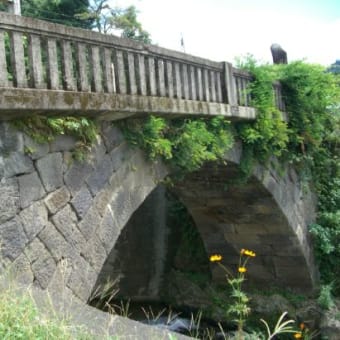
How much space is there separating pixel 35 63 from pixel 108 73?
74cm

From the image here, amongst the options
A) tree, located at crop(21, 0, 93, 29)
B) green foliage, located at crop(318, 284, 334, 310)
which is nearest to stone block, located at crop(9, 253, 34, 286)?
green foliage, located at crop(318, 284, 334, 310)

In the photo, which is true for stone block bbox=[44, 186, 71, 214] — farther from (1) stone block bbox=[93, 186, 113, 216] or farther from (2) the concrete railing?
(2) the concrete railing

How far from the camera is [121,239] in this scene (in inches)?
409

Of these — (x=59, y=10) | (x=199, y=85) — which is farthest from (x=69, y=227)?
(x=59, y=10)

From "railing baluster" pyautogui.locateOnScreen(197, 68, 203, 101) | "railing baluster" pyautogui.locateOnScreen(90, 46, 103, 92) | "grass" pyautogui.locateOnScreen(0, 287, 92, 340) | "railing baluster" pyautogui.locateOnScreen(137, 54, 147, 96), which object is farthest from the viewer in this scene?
"railing baluster" pyautogui.locateOnScreen(197, 68, 203, 101)

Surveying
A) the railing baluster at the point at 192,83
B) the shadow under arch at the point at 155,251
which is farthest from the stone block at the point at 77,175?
the shadow under arch at the point at 155,251

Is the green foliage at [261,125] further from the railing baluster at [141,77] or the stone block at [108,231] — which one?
the stone block at [108,231]

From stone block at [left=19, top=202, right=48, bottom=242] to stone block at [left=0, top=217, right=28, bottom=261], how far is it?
0.04m

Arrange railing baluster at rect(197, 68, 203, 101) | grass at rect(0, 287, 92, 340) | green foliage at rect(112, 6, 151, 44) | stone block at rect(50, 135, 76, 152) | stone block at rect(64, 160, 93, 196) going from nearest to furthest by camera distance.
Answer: grass at rect(0, 287, 92, 340), stone block at rect(50, 135, 76, 152), stone block at rect(64, 160, 93, 196), railing baluster at rect(197, 68, 203, 101), green foliage at rect(112, 6, 151, 44)

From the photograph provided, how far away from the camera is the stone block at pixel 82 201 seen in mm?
3734

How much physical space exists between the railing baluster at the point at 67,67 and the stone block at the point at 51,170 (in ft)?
1.53

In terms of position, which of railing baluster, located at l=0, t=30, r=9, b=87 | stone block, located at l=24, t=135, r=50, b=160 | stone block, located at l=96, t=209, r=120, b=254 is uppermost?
railing baluster, located at l=0, t=30, r=9, b=87

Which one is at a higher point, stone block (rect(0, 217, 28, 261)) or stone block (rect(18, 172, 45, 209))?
stone block (rect(18, 172, 45, 209))

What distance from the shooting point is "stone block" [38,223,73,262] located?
11.3ft
